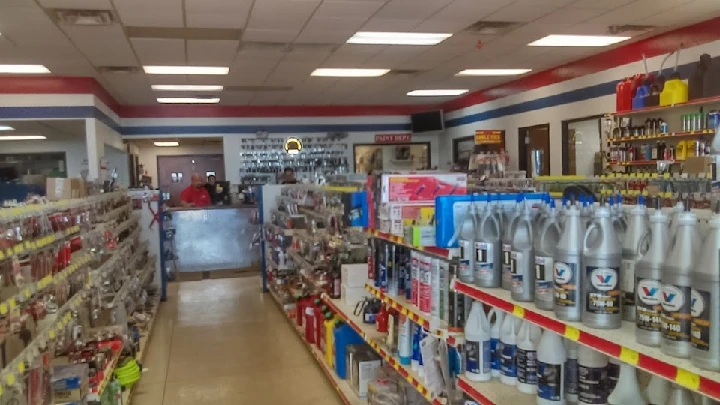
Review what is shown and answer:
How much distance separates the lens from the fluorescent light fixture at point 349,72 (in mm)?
9398

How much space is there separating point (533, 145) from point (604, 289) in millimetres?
9364

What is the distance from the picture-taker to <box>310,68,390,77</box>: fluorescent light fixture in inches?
370

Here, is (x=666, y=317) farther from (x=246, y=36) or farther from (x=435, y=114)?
(x=435, y=114)

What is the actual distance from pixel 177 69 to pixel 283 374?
509 centimetres

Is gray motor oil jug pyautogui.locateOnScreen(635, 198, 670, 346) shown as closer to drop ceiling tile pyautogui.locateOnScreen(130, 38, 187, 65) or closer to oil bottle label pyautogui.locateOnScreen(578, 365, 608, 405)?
oil bottle label pyautogui.locateOnScreen(578, 365, 608, 405)

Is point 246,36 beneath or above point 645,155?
above

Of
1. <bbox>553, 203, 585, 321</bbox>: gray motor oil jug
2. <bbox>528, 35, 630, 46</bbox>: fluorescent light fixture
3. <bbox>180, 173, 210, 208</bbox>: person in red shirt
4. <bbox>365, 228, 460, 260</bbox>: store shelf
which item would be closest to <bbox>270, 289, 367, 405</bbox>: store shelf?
<bbox>365, 228, 460, 260</bbox>: store shelf

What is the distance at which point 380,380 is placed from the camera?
4.25m

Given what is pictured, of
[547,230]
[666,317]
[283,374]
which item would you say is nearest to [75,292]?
[283,374]

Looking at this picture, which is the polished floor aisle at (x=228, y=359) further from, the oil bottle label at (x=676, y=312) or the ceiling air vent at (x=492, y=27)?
the ceiling air vent at (x=492, y=27)

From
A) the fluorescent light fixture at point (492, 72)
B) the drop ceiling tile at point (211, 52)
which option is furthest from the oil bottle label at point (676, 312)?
the fluorescent light fixture at point (492, 72)

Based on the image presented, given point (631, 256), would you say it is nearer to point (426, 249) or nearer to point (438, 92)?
point (426, 249)

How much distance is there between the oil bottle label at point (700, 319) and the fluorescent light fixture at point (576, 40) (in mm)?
6555

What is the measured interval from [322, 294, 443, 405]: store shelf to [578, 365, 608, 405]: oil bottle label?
1.04m
